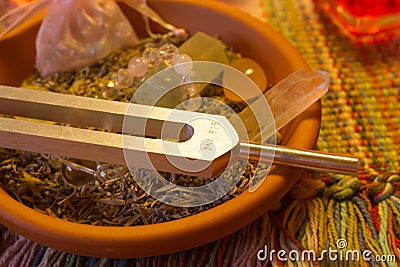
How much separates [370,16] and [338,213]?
0.32 meters

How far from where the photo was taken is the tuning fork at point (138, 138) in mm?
454

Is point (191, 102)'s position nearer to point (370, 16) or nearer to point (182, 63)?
point (182, 63)

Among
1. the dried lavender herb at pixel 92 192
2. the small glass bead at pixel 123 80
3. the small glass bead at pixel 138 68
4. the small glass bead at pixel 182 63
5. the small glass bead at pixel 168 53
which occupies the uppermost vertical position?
the small glass bead at pixel 168 53

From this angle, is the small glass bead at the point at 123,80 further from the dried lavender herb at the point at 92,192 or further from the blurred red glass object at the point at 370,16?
the blurred red glass object at the point at 370,16

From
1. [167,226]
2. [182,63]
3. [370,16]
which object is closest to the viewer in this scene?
[167,226]

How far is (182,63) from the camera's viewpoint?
56cm

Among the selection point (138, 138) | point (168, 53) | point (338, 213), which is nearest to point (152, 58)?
point (168, 53)

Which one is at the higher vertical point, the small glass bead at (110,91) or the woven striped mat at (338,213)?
the small glass bead at (110,91)

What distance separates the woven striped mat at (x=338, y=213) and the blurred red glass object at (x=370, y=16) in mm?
68

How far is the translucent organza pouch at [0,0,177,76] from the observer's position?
24.1 inches

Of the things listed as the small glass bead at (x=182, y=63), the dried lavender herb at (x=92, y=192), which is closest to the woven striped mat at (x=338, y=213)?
the dried lavender herb at (x=92, y=192)

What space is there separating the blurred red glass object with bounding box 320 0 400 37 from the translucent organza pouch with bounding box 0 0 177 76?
0.29m

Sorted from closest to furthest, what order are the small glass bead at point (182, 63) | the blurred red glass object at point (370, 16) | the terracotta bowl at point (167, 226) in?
the terracotta bowl at point (167, 226)
the small glass bead at point (182, 63)
the blurred red glass object at point (370, 16)

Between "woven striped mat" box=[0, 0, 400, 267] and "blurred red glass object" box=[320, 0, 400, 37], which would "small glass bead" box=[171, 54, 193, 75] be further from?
"blurred red glass object" box=[320, 0, 400, 37]
